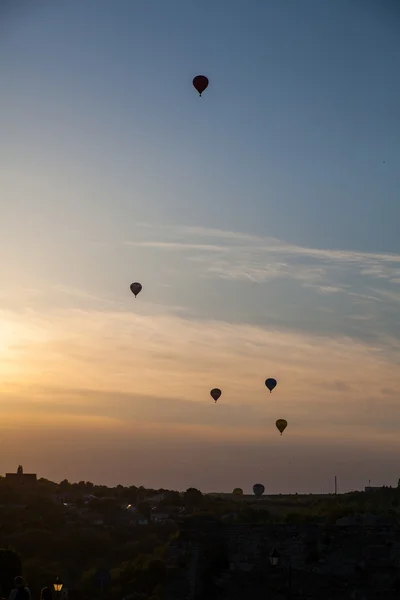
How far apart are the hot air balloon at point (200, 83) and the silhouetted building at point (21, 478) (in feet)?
366

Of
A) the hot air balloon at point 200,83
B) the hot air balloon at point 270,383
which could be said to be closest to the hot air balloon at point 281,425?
the hot air balloon at point 270,383

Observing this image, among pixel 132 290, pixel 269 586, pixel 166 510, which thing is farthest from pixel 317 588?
pixel 166 510

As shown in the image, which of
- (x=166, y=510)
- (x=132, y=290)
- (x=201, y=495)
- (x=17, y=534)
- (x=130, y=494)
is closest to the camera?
(x=132, y=290)

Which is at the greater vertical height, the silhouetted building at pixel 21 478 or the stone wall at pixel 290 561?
the silhouetted building at pixel 21 478

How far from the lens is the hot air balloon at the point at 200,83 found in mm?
65375

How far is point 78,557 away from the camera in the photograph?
82.6 meters

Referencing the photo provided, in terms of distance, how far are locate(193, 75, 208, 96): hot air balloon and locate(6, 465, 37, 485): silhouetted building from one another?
111518mm

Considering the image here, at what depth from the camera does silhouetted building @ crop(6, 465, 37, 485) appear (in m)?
168

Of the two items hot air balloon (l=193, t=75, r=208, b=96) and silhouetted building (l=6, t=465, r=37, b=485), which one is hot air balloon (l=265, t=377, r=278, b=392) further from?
silhouetted building (l=6, t=465, r=37, b=485)

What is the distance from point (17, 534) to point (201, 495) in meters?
39.8

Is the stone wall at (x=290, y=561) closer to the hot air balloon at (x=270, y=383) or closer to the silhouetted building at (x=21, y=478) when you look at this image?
the hot air balloon at (x=270, y=383)

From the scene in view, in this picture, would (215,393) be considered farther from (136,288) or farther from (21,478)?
(21,478)

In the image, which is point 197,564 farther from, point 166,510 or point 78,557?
point 166,510

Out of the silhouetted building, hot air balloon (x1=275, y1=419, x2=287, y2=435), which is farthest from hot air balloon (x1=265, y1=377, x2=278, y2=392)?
the silhouetted building
